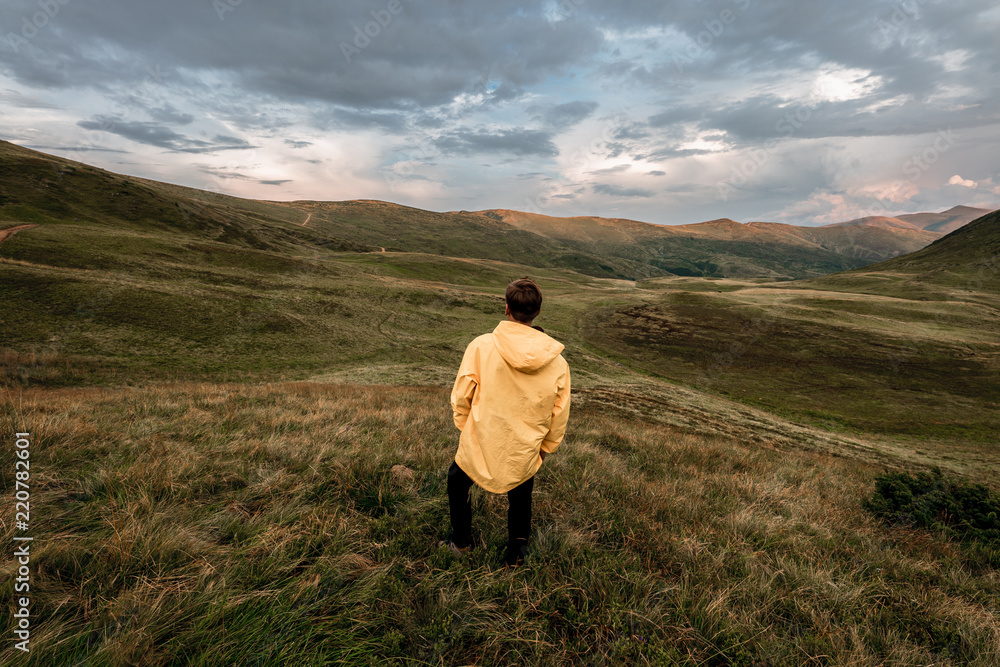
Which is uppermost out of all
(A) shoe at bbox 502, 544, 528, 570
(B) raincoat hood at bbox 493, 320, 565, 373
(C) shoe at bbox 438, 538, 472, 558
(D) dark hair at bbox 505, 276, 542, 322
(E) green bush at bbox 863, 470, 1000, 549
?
(D) dark hair at bbox 505, 276, 542, 322

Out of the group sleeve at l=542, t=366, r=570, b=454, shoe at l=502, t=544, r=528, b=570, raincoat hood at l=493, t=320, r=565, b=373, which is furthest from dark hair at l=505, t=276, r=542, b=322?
shoe at l=502, t=544, r=528, b=570

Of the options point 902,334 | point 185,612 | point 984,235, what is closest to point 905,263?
point 984,235

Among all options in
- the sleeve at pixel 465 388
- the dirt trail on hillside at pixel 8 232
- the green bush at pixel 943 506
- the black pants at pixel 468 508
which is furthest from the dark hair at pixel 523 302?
the dirt trail on hillside at pixel 8 232

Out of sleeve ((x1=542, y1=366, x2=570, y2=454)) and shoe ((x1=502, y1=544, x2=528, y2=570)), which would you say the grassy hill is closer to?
shoe ((x1=502, y1=544, x2=528, y2=570))

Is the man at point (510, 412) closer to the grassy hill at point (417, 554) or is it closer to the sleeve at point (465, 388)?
the sleeve at point (465, 388)

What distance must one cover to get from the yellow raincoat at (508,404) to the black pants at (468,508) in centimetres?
20

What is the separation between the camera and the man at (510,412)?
353cm

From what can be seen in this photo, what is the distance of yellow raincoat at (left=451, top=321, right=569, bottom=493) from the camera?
11.6ft

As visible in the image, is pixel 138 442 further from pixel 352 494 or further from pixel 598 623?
pixel 598 623

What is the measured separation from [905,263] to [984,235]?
80.2ft

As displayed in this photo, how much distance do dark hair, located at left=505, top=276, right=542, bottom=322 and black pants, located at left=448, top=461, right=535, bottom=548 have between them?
5.36 feet

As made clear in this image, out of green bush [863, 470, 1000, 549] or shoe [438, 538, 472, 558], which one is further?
green bush [863, 470, 1000, 549]

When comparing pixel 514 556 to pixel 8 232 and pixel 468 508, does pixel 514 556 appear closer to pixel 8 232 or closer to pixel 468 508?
pixel 468 508

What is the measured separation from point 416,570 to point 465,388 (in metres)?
1.74
